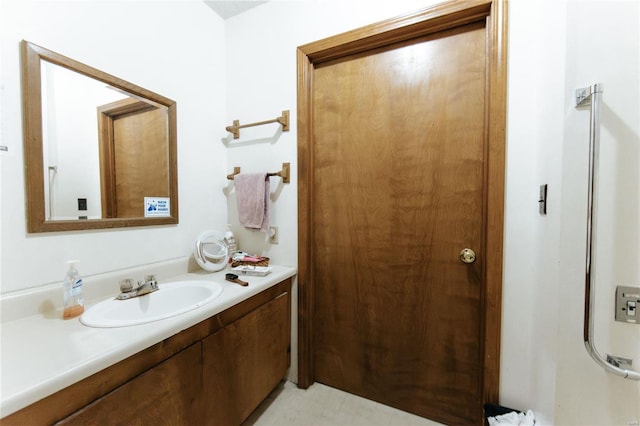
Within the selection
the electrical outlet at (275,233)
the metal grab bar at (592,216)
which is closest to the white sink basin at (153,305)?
the electrical outlet at (275,233)

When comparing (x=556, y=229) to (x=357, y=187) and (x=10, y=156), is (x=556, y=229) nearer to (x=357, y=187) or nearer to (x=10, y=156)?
(x=357, y=187)

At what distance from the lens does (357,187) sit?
4.62ft

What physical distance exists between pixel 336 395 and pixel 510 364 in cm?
94

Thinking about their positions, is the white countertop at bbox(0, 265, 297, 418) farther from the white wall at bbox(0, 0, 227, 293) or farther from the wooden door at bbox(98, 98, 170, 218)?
the wooden door at bbox(98, 98, 170, 218)

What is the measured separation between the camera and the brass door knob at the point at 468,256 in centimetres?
118

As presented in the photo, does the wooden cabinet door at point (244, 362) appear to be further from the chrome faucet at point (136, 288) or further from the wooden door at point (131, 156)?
the wooden door at point (131, 156)

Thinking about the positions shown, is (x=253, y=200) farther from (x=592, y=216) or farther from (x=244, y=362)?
(x=592, y=216)

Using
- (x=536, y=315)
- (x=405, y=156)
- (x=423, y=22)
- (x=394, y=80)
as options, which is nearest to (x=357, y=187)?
(x=405, y=156)

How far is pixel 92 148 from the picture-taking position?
1090 mm

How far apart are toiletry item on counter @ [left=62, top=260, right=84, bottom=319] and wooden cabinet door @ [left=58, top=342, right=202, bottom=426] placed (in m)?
0.38

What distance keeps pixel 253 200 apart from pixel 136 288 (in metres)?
0.72

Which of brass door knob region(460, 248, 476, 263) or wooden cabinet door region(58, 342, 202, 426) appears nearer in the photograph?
wooden cabinet door region(58, 342, 202, 426)

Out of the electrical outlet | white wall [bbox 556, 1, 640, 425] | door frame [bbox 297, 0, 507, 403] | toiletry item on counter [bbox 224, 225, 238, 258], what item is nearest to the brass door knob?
door frame [bbox 297, 0, 507, 403]

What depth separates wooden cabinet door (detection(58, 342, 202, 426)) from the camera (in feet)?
2.13
